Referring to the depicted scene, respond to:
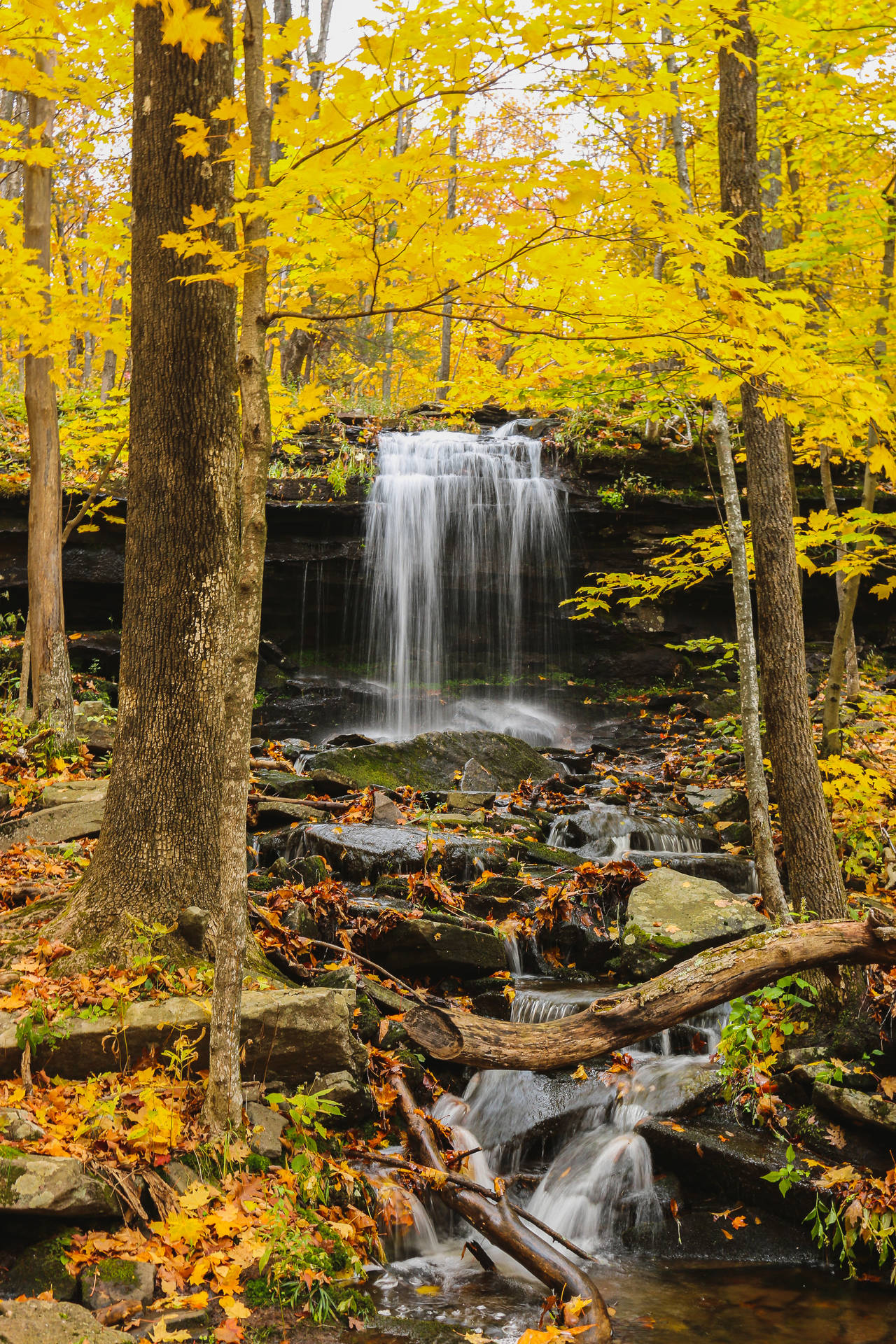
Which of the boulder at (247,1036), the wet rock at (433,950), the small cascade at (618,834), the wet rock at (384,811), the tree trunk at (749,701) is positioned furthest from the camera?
the small cascade at (618,834)

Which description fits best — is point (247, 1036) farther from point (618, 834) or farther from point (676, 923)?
point (618, 834)

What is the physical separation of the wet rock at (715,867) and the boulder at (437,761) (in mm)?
2416

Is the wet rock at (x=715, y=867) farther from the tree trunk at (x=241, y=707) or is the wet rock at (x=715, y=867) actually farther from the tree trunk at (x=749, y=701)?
the tree trunk at (x=241, y=707)

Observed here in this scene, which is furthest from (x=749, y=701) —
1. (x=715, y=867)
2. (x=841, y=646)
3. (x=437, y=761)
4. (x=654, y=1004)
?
(x=437, y=761)

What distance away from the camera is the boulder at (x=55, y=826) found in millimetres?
5602

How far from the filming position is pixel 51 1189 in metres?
2.64

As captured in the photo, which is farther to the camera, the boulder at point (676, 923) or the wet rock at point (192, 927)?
the boulder at point (676, 923)


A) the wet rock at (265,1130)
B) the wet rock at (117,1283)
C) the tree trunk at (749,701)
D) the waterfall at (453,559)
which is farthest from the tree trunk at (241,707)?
the waterfall at (453,559)

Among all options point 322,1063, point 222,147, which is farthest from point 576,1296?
point 222,147

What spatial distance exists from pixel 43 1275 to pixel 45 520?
698 cm

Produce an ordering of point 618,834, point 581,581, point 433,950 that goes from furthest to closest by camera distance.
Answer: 1. point 581,581
2. point 618,834
3. point 433,950

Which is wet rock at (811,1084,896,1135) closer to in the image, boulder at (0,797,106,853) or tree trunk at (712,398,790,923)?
tree trunk at (712,398,790,923)

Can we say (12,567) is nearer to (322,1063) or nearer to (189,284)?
(189,284)

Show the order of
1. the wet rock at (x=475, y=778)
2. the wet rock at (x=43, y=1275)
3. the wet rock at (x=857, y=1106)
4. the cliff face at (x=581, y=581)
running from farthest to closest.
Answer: the cliff face at (x=581, y=581) → the wet rock at (x=475, y=778) → the wet rock at (x=857, y=1106) → the wet rock at (x=43, y=1275)
